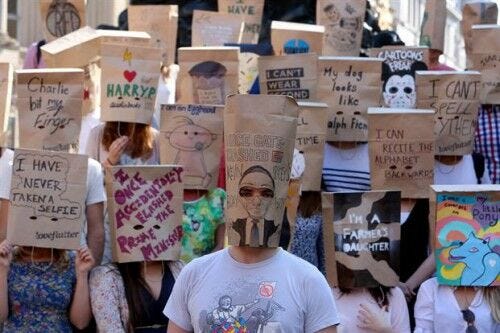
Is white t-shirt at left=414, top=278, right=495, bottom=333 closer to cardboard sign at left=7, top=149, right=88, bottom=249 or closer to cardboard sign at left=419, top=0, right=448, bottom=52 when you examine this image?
cardboard sign at left=7, top=149, right=88, bottom=249

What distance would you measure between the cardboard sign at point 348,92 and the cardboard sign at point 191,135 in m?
0.91

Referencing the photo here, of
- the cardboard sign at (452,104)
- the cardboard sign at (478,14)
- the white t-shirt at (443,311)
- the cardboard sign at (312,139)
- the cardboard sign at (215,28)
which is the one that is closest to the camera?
the white t-shirt at (443,311)

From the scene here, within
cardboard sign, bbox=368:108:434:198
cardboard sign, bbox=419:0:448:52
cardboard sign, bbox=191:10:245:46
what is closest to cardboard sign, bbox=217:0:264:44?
cardboard sign, bbox=191:10:245:46

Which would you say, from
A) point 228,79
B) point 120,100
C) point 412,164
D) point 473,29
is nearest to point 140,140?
point 120,100

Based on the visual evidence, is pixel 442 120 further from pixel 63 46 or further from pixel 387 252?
pixel 63 46

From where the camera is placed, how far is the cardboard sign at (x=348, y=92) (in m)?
8.55

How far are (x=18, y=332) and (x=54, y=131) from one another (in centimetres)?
135

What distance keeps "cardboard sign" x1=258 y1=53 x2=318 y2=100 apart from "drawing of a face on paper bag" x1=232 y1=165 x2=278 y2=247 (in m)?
3.69

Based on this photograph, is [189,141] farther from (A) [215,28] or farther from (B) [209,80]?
(A) [215,28]

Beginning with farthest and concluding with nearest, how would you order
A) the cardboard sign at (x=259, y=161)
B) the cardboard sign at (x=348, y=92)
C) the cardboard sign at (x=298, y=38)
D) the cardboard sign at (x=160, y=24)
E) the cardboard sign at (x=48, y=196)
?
the cardboard sign at (x=160, y=24)
the cardboard sign at (x=298, y=38)
the cardboard sign at (x=348, y=92)
the cardboard sign at (x=48, y=196)
the cardboard sign at (x=259, y=161)

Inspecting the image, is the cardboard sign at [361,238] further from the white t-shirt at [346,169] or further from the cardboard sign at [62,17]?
the cardboard sign at [62,17]

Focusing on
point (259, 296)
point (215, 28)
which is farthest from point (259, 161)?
point (215, 28)

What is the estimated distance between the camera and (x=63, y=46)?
353 inches

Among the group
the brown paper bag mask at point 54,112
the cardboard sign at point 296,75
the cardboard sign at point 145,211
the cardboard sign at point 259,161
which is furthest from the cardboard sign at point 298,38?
the cardboard sign at point 259,161
